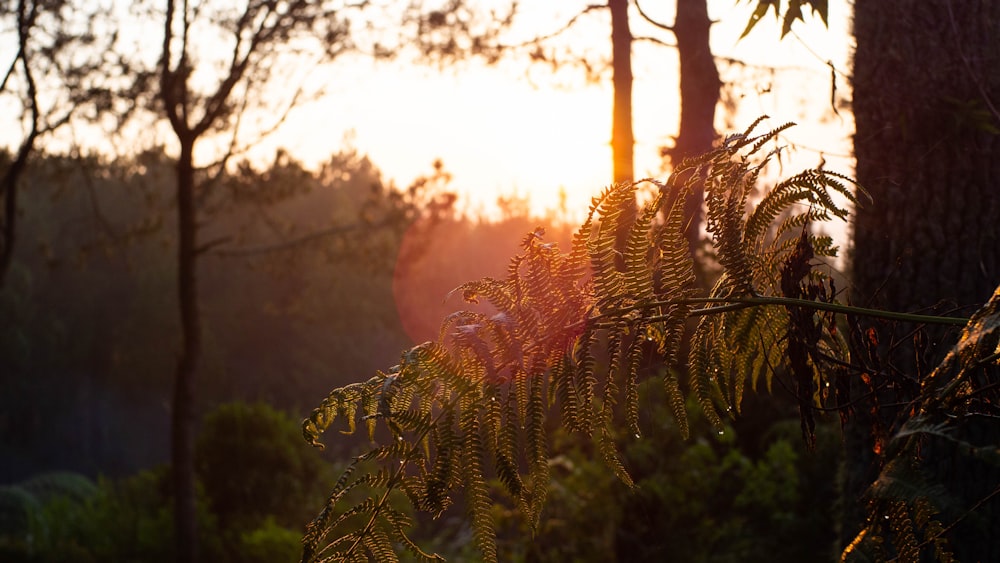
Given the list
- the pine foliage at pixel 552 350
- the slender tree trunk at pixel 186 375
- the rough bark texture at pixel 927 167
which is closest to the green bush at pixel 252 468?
the slender tree trunk at pixel 186 375

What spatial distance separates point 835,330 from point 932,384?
542mm

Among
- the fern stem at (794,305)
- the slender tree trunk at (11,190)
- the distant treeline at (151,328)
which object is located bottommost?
the distant treeline at (151,328)

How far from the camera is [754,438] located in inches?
413

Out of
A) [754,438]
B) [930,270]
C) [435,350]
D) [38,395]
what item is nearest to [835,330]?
[435,350]

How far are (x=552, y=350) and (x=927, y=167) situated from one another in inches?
94.3

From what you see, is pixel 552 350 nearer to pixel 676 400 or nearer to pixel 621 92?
pixel 676 400

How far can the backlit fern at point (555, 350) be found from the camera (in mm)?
1765

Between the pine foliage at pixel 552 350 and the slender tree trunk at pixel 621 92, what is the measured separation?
565cm

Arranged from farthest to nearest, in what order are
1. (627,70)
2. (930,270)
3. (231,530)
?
1. (231,530)
2. (627,70)
3. (930,270)

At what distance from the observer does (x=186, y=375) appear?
40.4 feet

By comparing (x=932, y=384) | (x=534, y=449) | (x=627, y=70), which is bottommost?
(x=534, y=449)

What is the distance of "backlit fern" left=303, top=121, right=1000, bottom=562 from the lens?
1765 millimetres

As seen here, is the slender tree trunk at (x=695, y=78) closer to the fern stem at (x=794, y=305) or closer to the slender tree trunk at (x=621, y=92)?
the slender tree trunk at (x=621, y=92)

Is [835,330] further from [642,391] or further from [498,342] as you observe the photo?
[642,391]
